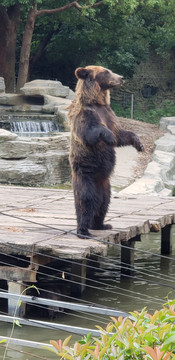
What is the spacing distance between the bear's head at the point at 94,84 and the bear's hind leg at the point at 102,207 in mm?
923

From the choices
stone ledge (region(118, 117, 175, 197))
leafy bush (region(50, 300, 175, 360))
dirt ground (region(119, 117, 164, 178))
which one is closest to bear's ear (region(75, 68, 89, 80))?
stone ledge (region(118, 117, 175, 197))

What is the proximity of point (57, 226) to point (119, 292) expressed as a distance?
126 centimetres

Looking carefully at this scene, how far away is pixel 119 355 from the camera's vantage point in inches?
125

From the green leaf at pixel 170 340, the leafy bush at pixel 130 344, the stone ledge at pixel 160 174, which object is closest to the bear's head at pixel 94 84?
the stone ledge at pixel 160 174

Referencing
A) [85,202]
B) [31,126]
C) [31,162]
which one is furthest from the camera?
[31,126]

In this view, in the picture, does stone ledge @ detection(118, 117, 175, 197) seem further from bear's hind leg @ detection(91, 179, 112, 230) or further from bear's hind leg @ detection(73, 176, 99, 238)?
bear's hind leg @ detection(73, 176, 99, 238)

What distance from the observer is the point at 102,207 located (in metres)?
8.14

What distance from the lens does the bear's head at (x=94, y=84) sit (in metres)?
7.83

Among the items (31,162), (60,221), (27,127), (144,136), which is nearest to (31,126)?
(27,127)

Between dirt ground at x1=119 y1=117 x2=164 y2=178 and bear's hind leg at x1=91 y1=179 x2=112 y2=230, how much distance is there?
7979 millimetres

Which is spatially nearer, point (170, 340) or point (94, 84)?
point (170, 340)

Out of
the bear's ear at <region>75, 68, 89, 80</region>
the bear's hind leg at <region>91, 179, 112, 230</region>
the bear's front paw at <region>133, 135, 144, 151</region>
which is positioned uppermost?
the bear's ear at <region>75, 68, 89, 80</region>

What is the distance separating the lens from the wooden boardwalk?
7426 millimetres

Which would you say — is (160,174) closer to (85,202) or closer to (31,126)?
(31,126)
